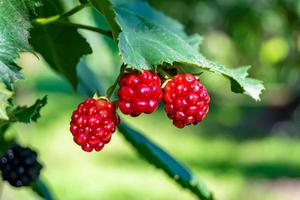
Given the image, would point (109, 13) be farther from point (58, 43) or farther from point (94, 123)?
point (58, 43)

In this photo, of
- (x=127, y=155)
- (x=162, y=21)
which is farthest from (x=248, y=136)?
(x=162, y=21)

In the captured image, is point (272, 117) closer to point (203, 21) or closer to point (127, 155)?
point (203, 21)

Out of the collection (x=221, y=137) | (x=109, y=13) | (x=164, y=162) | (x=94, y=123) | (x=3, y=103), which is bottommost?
(x=3, y=103)

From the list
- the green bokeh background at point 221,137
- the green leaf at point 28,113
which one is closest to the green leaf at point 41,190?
the green leaf at point 28,113

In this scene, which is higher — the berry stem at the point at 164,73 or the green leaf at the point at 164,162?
the green leaf at the point at 164,162

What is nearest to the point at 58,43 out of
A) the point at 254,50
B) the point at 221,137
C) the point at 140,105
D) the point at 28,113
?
the point at 28,113

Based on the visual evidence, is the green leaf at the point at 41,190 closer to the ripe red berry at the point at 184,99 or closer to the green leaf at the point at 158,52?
the green leaf at the point at 158,52
